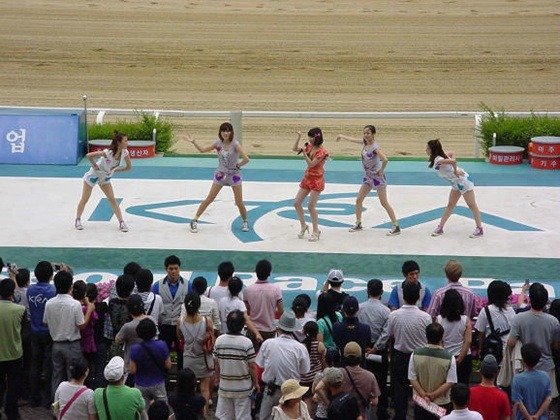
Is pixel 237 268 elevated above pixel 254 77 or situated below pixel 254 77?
below

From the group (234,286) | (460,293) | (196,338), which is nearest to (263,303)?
(234,286)

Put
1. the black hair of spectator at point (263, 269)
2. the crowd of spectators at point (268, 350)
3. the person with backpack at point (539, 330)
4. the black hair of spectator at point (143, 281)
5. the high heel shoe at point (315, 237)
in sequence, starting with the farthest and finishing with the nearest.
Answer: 1. the high heel shoe at point (315, 237)
2. the black hair of spectator at point (263, 269)
3. the black hair of spectator at point (143, 281)
4. the person with backpack at point (539, 330)
5. the crowd of spectators at point (268, 350)

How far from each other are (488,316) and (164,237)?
694 centimetres

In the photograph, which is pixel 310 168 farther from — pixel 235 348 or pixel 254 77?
pixel 254 77

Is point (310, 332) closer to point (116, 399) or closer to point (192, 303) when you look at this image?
point (192, 303)

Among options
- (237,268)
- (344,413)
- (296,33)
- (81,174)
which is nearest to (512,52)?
(296,33)

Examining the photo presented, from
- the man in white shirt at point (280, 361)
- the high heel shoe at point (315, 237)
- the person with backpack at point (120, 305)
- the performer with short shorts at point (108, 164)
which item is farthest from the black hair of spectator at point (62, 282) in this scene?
the high heel shoe at point (315, 237)

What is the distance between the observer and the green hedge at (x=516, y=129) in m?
21.4

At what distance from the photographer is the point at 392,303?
1185cm

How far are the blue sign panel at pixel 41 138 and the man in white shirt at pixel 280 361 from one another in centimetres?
1115

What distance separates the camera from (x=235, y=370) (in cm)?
1028

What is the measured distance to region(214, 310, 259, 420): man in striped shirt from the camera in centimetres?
1023

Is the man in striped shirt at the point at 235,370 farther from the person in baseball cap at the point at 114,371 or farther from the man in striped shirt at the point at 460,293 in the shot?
the man in striped shirt at the point at 460,293

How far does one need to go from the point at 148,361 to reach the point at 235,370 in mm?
741
